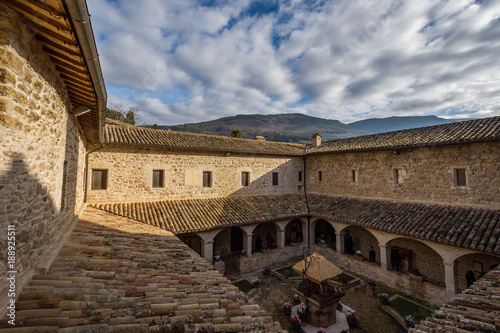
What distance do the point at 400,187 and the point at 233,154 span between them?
390 inches

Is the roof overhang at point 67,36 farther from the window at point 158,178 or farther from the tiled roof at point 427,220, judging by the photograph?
the tiled roof at point 427,220

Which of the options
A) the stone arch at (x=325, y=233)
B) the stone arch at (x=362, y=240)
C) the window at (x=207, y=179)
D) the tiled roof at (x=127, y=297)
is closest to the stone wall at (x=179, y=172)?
the window at (x=207, y=179)

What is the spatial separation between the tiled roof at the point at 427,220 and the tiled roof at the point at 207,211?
104 inches

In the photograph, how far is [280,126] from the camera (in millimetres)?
127875

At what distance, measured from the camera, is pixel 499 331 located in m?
3.40

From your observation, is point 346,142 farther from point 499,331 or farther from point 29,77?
point 29,77

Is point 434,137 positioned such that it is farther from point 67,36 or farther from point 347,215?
point 67,36

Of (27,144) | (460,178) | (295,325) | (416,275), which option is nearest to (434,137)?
(460,178)

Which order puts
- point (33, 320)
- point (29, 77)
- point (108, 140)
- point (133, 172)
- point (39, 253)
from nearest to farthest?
point (33, 320)
point (29, 77)
point (39, 253)
point (108, 140)
point (133, 172)

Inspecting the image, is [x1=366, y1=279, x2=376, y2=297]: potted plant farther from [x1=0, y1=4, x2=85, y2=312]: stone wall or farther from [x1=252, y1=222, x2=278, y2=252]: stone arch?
[x1=0, y1=4, x2=85, y2=312]: stone wall

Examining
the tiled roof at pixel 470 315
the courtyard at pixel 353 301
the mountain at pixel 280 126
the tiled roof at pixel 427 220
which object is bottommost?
the courtyard at pixel 353 301

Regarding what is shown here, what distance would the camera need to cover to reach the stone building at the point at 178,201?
2932 mm

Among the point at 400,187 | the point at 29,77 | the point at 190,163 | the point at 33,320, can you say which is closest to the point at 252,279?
the point at 190,163

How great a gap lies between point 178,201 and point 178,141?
3.47 metres
